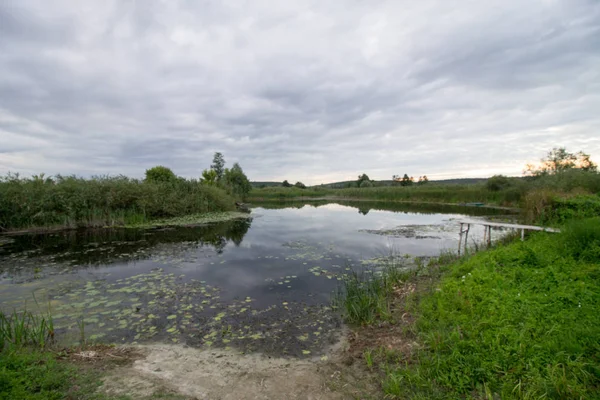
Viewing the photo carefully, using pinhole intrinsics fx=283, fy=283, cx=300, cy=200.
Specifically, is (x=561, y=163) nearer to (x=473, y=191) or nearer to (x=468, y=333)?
(x=473, y=191)

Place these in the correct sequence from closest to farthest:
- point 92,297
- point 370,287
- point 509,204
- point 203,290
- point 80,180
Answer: point 370,287 < point 92,297 < point 203,290 < point 80,180 < point 509,204

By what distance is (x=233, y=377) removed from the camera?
12.2 ft

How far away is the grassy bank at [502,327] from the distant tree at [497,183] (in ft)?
109

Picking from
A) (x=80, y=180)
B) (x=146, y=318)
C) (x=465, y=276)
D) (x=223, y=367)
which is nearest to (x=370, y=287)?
(x=465, y=276)

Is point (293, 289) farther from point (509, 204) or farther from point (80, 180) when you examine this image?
point (509, 204)

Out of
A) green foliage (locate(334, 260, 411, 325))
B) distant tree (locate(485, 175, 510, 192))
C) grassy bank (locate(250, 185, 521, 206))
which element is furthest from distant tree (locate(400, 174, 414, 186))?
green foliage (locate(334, 260, 411, 325))

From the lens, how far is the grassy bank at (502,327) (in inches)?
115

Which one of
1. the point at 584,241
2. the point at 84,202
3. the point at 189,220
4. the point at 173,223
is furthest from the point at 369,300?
the point at 84,202

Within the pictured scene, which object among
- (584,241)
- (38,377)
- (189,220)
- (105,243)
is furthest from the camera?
(189,220)

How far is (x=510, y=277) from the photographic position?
526 centimetres

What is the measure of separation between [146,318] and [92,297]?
87.2 inches

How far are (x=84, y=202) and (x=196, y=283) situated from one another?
588 inches

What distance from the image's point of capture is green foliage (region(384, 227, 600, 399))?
288cm

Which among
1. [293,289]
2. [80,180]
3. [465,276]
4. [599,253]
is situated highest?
[80,180]
